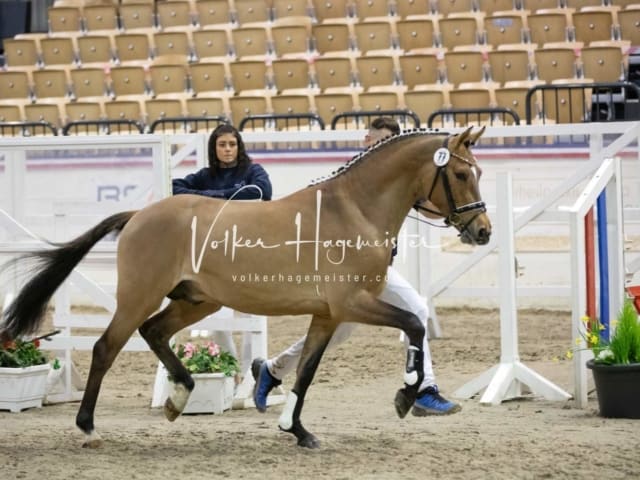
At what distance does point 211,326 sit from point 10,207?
185 cm

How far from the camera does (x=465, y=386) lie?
719 cm

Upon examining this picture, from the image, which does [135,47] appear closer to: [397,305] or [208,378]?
[208,378]

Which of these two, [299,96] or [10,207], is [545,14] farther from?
[10,207]

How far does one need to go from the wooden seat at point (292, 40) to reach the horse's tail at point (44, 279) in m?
9.03

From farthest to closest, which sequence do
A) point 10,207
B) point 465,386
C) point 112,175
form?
1. point 112,175
2. point 10,207
3. point 465,386

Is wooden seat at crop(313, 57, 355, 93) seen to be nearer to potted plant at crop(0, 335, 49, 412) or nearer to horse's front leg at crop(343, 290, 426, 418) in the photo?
potted plant at crop(0, 335, 49, 412)

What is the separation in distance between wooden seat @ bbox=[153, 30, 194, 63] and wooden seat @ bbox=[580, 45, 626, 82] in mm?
5433

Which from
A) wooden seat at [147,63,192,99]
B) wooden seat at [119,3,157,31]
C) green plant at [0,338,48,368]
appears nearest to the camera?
green plant at [0,338,48,368]

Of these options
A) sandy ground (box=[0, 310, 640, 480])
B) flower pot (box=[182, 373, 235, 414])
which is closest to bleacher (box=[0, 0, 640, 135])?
sandy ground (box=[0, 310, 640, 480])

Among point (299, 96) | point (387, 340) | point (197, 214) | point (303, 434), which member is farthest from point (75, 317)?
point (299, 96)

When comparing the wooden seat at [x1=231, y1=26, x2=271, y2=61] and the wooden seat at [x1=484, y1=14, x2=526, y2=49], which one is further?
the wooden seat at [x1=231, y1=26, x2=271, y2=61]

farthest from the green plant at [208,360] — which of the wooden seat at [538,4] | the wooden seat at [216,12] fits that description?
the wooden seat at [216,12]

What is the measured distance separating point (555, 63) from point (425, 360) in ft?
25.0

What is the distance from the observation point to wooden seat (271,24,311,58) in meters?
14.9
